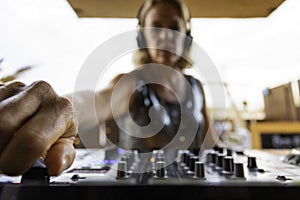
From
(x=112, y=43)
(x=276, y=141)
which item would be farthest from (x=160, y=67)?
(x=276, y=141)

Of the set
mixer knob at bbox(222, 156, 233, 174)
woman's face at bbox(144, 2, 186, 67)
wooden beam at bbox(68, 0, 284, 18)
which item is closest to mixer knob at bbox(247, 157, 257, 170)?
mixer knob at bbox(222, 156, 233, 174)

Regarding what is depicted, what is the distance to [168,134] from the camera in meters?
0.80

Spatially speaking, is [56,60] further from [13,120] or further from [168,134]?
[168,134]

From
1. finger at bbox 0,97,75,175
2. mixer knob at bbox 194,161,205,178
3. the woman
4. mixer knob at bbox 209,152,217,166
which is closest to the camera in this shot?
finger at bbox 0,97,75,175

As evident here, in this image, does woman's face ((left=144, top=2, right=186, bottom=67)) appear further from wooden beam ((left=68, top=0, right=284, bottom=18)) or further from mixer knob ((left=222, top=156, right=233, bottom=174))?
mixer knob ((left=222, top=156, right=233, bottom=174))

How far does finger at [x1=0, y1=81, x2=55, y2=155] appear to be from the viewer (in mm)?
209

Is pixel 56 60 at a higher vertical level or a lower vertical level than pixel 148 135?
higher

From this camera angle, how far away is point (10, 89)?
0.82 ft

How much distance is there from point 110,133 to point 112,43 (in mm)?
312

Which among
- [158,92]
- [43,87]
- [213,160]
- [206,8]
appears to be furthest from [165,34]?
[43,87]

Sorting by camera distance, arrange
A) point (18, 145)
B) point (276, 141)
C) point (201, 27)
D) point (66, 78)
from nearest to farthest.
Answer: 1. point (18, 145)
2. point (66, 78)
3. point (201, 27)
4. point (276, 141)

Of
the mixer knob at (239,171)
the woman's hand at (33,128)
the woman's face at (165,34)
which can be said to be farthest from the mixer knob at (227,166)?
the woman's face at (165,34)

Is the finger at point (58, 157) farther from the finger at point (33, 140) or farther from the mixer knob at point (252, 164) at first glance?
the mixer knob at point (252, 164)

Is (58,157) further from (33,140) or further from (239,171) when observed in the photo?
(239,171)
